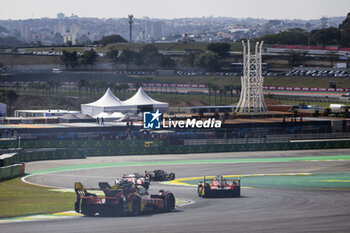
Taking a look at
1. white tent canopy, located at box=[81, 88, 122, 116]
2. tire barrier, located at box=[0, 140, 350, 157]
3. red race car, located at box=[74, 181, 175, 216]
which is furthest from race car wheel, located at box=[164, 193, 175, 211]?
white tent canopy, located at box=[81, 88, 122, 116]

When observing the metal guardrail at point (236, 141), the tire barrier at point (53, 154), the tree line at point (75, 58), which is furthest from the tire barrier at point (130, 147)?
the tree line at point (75, 58)

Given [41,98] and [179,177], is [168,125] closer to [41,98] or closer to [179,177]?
[179,177]

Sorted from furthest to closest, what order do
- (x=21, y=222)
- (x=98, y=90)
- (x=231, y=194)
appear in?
1. (x=98, y=90)
2. (x=231, y=194)
3. (x=21, y=222)

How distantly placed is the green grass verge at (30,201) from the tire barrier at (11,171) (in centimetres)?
506

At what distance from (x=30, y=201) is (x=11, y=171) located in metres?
13.3

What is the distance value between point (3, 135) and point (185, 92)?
7090cm

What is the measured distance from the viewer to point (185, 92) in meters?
128

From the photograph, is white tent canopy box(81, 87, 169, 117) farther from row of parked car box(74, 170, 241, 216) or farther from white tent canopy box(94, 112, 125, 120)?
row of parked car box(74, 170, 241, 216)

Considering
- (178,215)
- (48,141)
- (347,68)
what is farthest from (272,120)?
(347,68)

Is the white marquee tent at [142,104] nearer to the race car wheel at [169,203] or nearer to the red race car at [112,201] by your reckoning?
the race car wheel at [169,203]

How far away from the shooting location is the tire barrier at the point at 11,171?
40319mm

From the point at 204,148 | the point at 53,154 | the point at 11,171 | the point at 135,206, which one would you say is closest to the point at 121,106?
the point at 204,148

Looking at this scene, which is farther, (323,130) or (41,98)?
(41,98)

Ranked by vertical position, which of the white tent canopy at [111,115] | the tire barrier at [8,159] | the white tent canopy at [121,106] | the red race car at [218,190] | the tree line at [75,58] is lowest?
the red race car at [218,190]
